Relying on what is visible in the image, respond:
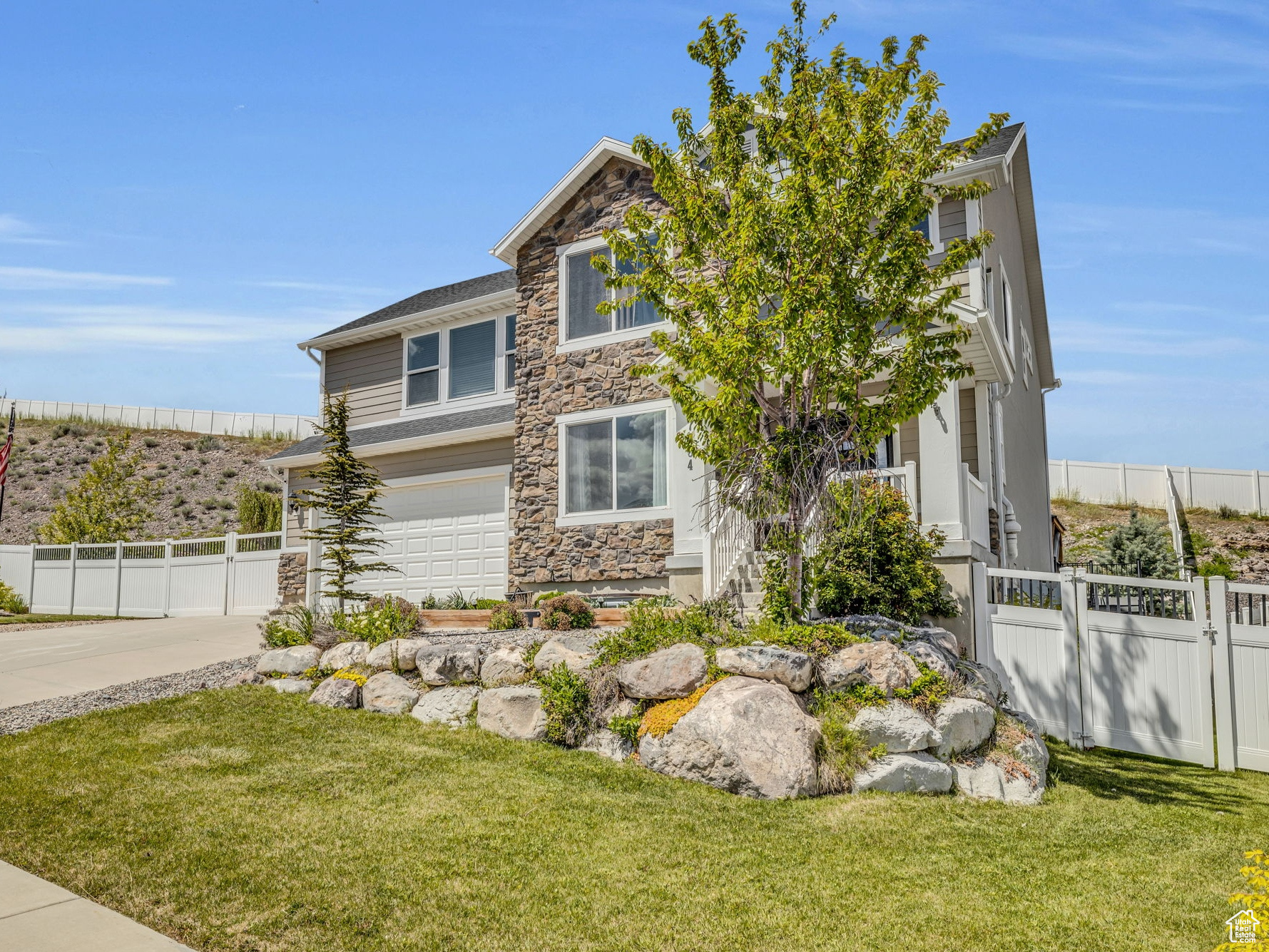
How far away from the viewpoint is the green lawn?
466 centimetres

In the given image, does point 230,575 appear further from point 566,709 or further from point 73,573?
point 566,709

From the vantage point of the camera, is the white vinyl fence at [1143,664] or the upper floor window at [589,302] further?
the upper floor window at [589,302]

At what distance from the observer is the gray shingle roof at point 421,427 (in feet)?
56.1

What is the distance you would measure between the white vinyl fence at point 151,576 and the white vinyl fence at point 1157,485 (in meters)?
20.9

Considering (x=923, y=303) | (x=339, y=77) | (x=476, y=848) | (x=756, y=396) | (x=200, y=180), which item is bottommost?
(x=476, y=848)

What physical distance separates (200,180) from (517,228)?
5.62 metres

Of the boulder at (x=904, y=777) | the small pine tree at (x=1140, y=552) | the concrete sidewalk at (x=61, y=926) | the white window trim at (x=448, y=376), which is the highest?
the white window trim at (x=448, y=376)

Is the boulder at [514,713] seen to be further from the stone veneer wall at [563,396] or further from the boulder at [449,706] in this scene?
the stone veneer wall at [563,396]

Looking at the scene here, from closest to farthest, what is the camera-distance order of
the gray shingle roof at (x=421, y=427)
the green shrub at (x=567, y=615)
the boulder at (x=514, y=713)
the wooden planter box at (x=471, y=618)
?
the boulder at (x=514, y=713) → the green shrub at (x=567, y=615) → the wooden planter box at (x=471, y=618) → the gray shingle roof at (x=421, y=427)

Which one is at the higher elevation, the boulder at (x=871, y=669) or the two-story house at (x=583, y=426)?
the two-story house at (x=583, y=426)

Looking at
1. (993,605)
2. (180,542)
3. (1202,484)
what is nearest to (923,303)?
(993,605)

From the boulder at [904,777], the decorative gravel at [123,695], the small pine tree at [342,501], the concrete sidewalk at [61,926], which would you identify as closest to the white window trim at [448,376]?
the small pine tree at [342,501]

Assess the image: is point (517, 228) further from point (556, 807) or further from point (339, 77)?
point (556, 807)

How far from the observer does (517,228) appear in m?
16.1
